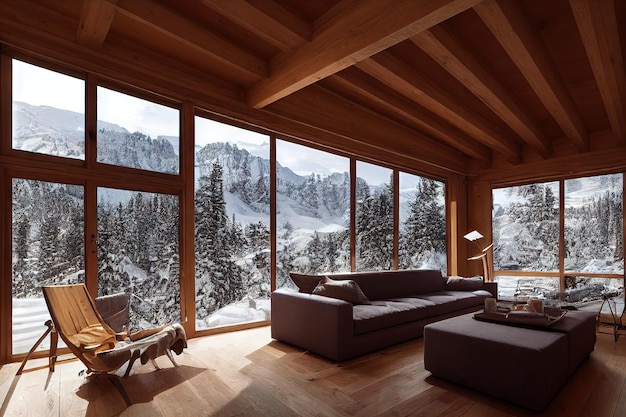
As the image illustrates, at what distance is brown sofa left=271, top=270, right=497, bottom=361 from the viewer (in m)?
3.49

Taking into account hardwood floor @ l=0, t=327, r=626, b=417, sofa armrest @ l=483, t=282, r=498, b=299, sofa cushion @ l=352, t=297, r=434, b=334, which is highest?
sofa cushion @ l=352, t=297, r=434, b=334

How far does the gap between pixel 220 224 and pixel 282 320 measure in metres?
1.34

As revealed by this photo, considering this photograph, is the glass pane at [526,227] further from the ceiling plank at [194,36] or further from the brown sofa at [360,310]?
the ceiling plank at [194,36]

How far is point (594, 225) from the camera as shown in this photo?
6098mm

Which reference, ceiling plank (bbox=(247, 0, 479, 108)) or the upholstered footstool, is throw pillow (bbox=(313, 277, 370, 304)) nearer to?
the upholstered footstool

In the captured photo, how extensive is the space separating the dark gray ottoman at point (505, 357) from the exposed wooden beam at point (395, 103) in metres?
2.74

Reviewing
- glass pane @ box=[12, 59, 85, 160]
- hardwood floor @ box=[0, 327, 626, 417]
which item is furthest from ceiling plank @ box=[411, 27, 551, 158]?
glass pane @ box=[12, 59, 85, 160]

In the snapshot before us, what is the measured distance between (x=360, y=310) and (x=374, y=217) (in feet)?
8.32

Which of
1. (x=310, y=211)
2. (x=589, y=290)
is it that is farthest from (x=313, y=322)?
(x=589, y=290)

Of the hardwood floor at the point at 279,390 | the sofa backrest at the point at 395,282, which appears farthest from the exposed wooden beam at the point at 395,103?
the hardwood floor at the point at 279,390

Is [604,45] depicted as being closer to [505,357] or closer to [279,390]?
[505,357]

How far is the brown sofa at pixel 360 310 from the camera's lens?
3.49 metres

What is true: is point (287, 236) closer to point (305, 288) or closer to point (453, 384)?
point (305, 288)

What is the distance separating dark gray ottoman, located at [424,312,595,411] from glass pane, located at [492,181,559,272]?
374cm
